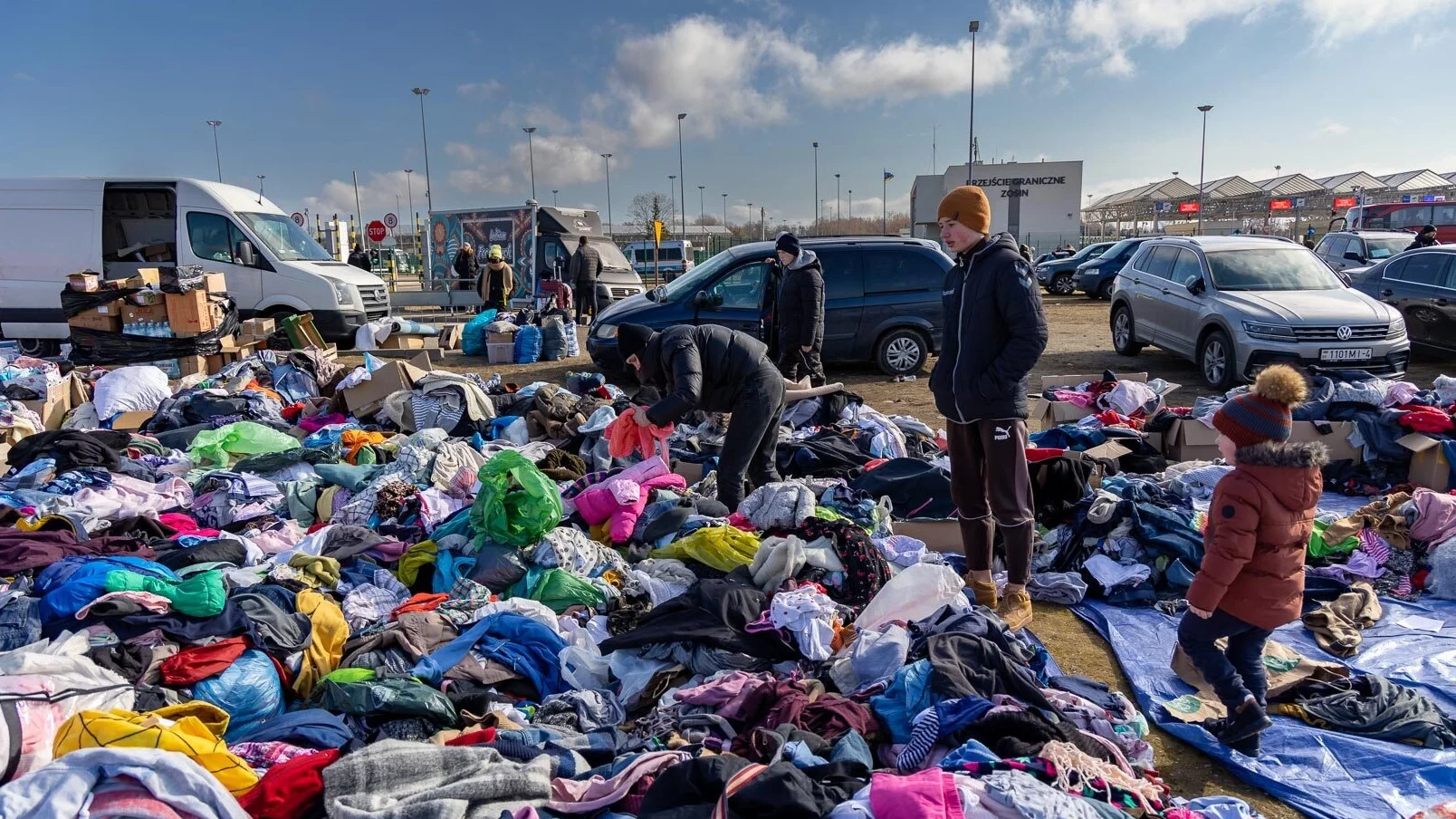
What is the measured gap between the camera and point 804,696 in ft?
10.5

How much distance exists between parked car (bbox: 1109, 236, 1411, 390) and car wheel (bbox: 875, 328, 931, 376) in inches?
120

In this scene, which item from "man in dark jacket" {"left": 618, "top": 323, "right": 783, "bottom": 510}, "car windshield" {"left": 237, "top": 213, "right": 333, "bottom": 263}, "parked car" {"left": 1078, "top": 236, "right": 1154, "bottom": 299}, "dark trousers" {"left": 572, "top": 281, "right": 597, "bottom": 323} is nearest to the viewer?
"man in dark jacket" {"left": 618, "top": 323, "right": 783, "bottom": 510}

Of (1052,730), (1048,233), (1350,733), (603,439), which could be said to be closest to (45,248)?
(603,439)

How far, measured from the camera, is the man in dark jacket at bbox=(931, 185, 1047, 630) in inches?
149

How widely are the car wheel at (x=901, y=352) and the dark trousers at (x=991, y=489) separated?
20.4ft

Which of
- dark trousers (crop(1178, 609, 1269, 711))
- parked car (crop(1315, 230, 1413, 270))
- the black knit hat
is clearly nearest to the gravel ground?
dark trousers (crop(1178, 609, 1269, 711))

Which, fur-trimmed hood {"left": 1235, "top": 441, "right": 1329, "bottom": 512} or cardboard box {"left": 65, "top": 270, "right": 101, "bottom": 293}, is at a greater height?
cardboard box {"left": 65, "top": 270, "right": 101, "bottom": 293}

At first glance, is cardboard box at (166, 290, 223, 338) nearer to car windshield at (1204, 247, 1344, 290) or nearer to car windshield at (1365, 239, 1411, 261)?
car windshield at (1204, 247, 1344, 290)

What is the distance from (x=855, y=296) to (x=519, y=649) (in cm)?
743

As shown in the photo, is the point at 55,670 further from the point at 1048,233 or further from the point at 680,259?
the point at 1048,233

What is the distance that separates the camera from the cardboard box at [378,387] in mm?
7805

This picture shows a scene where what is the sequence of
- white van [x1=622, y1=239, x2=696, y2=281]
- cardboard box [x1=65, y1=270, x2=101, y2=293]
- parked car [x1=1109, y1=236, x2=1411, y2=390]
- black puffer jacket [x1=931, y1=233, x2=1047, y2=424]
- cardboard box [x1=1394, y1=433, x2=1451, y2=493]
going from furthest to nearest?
white van [x1=622, y1=239, x2=696, y2=281] < cardboard box [x1=65, y1=270, x2=101, y2=293] < parked car [x1=1109, y1=236, x2=1411, y2=390] < cardboard box [x1=1394, y1=433, x2=1451, y2=493] < black puffer jacket [x1=931, y1=233, x2=1047, y2=424]

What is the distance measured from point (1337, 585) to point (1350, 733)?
156 centimetres

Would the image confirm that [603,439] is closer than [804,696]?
No
